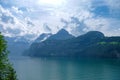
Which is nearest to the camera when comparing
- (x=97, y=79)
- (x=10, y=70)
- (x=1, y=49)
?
(x=1, y=49)

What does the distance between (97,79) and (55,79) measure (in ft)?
88.4

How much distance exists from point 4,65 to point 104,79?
149 m

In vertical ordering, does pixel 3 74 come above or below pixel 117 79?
above

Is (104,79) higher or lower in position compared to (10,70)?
lower

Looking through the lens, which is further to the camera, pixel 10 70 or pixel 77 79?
pixel 77 79

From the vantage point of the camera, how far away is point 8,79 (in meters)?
40.1

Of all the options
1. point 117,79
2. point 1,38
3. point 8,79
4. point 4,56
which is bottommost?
point 117,79

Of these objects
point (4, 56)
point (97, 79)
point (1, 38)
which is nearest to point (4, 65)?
point (4, 56)

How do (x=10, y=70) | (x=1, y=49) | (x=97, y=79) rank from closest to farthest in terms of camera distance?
(x=1, y=49), (x=10, y=70), (x=97, y=79)

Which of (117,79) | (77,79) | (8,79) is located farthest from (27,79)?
(8,79)

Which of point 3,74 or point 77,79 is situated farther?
point 77,79

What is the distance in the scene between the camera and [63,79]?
18525 cm

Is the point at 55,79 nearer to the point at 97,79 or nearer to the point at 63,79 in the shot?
the point at 63,79

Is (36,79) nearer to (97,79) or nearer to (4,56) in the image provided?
(97,79)
